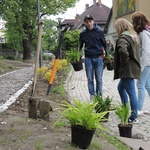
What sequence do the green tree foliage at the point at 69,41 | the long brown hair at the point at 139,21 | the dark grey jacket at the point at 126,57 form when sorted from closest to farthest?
the dark grey jacket at the point at 126,57, the long brown hair at the point at 139,21, the green tree foliage at the point at 69,41

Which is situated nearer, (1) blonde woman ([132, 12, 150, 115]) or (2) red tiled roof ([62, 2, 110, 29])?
(1) blonde woman ([132, 12, 150, 115])

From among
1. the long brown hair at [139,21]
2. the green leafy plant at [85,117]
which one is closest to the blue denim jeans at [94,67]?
the long brown hair at [139,21]

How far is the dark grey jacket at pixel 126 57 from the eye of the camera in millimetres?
5621

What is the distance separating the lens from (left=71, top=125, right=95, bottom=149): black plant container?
3.75 m

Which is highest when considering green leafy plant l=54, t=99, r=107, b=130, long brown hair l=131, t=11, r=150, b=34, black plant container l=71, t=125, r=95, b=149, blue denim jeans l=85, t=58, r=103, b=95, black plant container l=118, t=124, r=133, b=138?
long brown hair l=131, t=11, r=150, b=34

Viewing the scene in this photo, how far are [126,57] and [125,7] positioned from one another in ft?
86.1

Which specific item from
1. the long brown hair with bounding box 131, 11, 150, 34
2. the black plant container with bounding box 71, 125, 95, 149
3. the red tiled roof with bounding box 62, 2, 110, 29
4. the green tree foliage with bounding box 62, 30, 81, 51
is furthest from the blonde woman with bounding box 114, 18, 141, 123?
the red tiled roof with bounding box 62, 2, 110, 29

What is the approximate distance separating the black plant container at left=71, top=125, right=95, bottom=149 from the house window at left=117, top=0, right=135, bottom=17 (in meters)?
26.5

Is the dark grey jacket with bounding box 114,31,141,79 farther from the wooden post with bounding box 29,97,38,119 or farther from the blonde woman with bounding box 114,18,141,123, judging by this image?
the wooden post with bounding box 29,97,38,119

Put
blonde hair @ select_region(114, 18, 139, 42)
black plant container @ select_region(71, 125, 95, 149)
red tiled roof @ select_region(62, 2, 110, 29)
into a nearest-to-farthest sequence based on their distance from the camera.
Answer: black plant container @ select_region(71, 125, 95, 149) → blonde hair @ select_region(114, 18, 139, 42) → red tiled roof @ select_region(62, 2, 110, 29)

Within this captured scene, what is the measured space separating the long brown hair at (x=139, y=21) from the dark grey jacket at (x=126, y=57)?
620mm

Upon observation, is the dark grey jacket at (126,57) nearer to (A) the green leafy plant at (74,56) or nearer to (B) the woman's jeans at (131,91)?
(B) the woman's jeans at (131,91)

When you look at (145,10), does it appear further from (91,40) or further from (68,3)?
(91,40)

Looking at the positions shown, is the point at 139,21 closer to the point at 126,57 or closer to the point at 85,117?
the point at 126,57
